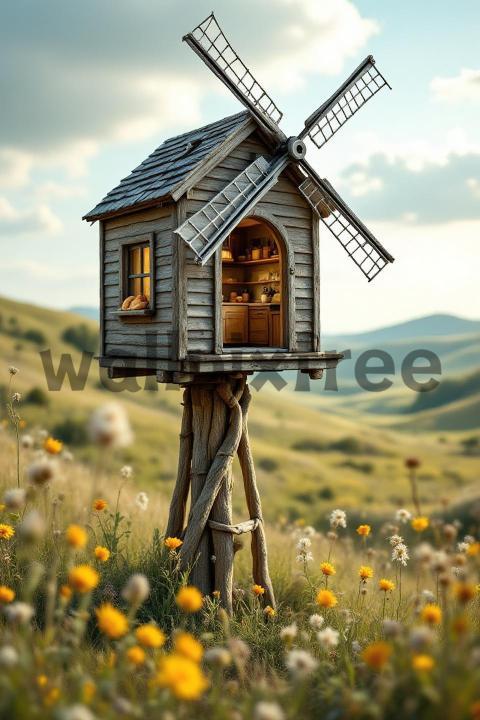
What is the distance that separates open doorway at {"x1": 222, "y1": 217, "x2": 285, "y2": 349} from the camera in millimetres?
8875

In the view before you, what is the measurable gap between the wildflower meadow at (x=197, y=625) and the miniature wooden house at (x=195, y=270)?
52.5 inches

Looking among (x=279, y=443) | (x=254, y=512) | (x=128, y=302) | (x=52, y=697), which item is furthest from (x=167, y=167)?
(x=279, y=443)

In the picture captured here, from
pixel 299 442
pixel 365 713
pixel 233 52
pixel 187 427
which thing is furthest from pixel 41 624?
pixel 299 442

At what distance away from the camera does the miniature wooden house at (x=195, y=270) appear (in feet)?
23.0

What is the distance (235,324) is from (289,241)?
5.88ft

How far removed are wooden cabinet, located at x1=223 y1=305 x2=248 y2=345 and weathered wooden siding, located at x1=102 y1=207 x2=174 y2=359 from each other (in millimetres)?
1602

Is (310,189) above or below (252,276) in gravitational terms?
above

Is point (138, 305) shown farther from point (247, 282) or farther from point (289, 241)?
point (247, 282)

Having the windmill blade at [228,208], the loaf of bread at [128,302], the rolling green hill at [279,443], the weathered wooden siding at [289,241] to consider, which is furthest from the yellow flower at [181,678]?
the rolling green hill at [279,443]

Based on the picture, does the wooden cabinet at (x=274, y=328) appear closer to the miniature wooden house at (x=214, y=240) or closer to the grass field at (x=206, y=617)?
the miniature wooden house at (x=214, y=240)

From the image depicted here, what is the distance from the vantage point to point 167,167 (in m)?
Result: 7.83

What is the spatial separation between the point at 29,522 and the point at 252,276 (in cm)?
679

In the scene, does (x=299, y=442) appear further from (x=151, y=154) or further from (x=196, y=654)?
(x=196, y=654)

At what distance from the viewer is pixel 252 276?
9.63 metres
